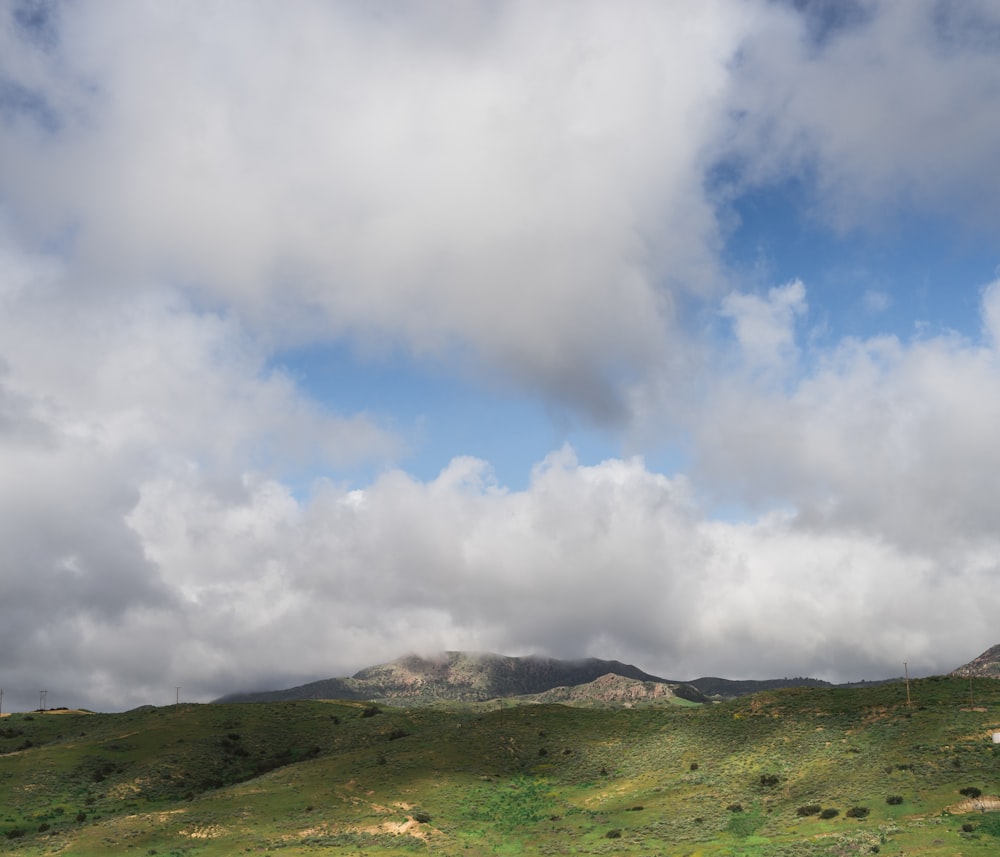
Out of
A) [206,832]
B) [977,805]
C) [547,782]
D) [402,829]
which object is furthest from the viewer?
[547,782]

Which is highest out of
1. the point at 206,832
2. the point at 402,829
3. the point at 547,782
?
the point at 547,782

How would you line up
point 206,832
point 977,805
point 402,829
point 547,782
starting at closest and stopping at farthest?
point 977,805 → point 206,832 → point 402,829 → point 547,782

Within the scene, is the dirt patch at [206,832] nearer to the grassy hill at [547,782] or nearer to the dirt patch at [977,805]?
the grassy hill at [547,782]

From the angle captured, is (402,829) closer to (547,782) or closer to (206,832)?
(206,832)

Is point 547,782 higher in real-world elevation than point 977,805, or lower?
lower

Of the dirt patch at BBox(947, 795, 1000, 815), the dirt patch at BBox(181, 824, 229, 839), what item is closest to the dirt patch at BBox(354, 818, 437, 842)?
the dirt patch at BBox(181, 824, 229, 839)

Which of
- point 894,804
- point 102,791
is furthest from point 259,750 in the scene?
point 894,804

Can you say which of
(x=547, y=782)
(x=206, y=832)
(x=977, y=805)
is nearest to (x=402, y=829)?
(x=206, y=832)

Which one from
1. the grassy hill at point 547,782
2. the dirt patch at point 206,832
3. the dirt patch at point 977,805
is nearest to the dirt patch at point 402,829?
the grassy hill at point 547,782

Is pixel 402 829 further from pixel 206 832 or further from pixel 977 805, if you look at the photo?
pixel 977 805

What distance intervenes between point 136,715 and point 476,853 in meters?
122

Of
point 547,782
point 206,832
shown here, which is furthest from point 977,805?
point 206,832

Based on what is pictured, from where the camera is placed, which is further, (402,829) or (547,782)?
(547,782)

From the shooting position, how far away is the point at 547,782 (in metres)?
116
